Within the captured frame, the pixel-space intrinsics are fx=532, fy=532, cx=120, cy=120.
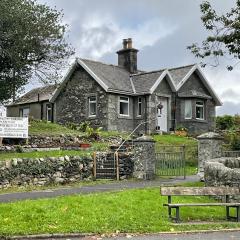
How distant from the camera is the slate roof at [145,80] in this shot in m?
39.3

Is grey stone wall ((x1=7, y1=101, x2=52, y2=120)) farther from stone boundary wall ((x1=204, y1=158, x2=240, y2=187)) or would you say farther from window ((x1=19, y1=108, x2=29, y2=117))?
stone boundary wall ((x1=204, y1=158, x2=240, y2=187))

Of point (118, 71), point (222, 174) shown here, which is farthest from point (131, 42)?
point (222, 174)

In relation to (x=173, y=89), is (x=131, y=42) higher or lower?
higher

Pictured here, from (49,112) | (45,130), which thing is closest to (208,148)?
(45,130)

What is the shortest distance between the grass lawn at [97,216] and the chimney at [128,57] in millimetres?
28123

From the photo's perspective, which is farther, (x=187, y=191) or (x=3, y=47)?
(x=3, y=47)

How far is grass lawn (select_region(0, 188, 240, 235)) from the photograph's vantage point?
38.9 feet

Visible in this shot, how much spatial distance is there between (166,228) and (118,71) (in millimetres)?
30309

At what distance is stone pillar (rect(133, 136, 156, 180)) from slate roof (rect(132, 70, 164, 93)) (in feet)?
47.0

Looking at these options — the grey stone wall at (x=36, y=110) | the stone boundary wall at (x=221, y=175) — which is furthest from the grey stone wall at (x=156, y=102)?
the stone boundary wall at (x=221, y=175)

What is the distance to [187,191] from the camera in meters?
13.6

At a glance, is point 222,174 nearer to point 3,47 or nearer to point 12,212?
point 12,212

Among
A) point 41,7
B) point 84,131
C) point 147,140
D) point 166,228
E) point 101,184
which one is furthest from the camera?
point 84,131

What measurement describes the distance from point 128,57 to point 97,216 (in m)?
31.2
